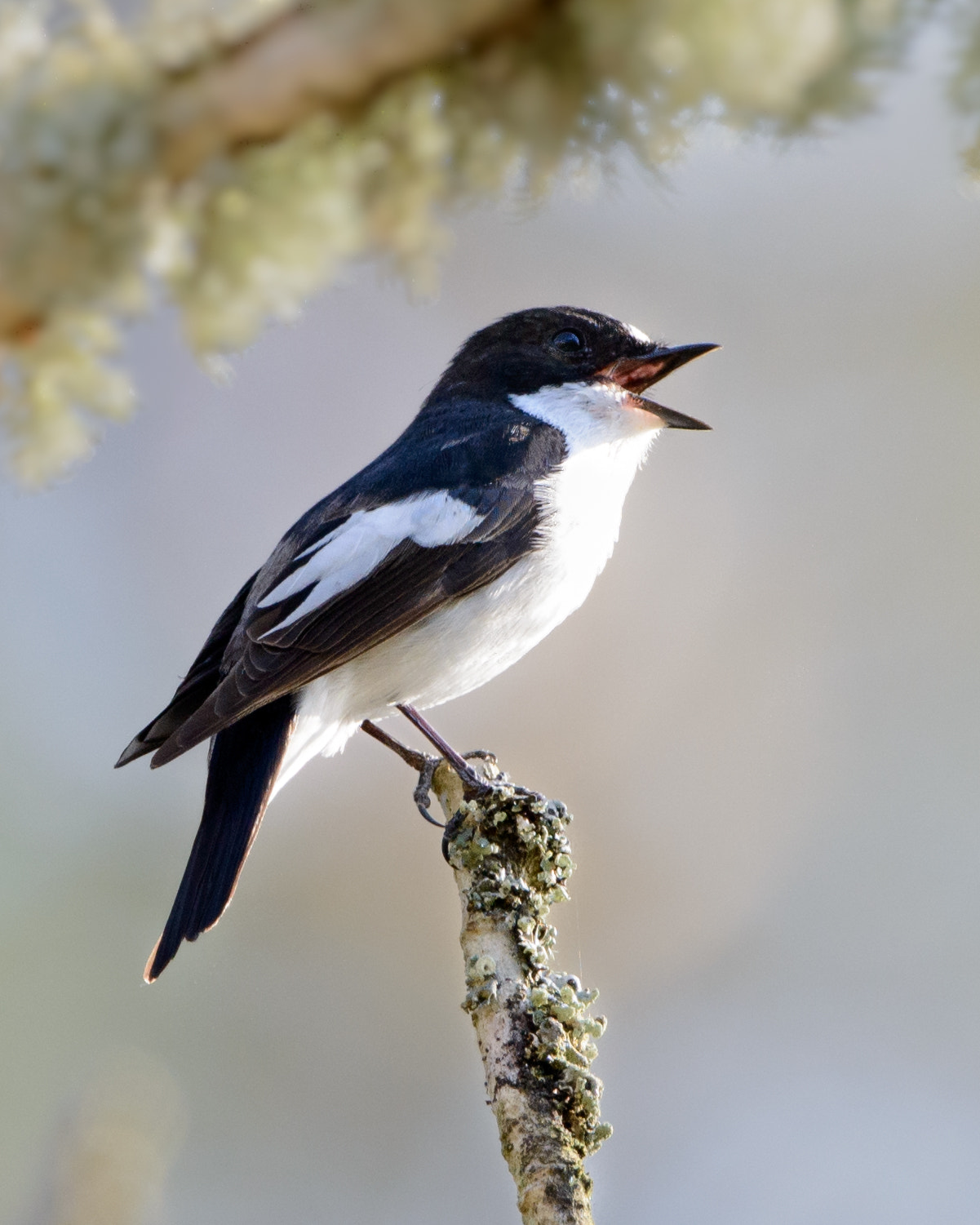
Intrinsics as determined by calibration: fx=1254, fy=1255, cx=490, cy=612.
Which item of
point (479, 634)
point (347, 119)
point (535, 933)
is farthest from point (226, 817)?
point (347, 119)

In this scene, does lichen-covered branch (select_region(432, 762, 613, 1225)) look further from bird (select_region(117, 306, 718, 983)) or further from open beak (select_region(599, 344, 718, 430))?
open beak (select_region(599, 344, 718, 430))

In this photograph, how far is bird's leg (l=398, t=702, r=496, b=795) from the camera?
7.60 ft

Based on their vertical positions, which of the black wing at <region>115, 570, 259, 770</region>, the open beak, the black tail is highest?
the open beak

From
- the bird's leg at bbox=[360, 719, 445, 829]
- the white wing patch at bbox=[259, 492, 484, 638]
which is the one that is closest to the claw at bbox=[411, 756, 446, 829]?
the bird's leg at bbox=[360, 719, 445, 829]

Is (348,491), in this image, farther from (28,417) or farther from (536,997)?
(28,417)

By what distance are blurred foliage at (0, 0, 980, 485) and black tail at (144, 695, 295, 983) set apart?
1.41 m

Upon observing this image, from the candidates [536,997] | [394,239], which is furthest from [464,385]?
[394,239]

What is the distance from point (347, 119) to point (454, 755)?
178 centimetres

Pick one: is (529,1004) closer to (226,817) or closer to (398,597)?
(226,817)

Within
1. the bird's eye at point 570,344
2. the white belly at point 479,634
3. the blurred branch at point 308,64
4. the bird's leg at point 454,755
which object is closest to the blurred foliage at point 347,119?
the blurred branch at point 308,64

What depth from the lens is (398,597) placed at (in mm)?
2502

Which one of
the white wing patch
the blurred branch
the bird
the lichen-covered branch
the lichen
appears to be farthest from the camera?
the white wing patch

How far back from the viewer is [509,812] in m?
2.00

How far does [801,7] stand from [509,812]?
1.40 metres
